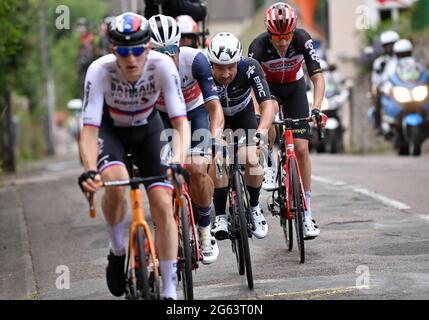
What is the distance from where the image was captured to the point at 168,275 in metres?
8.20

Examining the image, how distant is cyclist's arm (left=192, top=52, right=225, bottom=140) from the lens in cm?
1002

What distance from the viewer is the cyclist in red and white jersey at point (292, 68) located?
1143 cm

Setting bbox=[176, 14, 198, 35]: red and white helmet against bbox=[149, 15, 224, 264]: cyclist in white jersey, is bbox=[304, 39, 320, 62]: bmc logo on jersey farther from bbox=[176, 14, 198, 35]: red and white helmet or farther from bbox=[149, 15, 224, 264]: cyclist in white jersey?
bbox=[149, 15, 224, 264]: cyclist in white jersey

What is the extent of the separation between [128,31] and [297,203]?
3315 millimetres

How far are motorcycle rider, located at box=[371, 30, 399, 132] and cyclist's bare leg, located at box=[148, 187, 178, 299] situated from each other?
1651 cm

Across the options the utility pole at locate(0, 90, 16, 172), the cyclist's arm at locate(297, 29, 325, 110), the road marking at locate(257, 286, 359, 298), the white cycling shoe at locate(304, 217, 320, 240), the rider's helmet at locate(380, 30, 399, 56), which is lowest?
the utility pole at locate(0, 90, 16, 172)

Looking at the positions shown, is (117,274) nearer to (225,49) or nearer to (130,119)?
(130,119)

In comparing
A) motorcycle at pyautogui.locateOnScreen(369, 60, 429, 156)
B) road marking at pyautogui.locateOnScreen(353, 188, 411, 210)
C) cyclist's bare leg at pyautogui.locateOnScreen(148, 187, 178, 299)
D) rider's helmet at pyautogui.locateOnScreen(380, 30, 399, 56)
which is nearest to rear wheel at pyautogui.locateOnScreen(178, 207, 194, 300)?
cyclist's bare leg at pyautogui.locateOnScreen(148, 187, 178, 299)

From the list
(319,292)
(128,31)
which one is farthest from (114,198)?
(319,292)

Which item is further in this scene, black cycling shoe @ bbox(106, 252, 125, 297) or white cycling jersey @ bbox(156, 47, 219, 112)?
white cycling jersey @ bbox(156, 47, 219, 112)

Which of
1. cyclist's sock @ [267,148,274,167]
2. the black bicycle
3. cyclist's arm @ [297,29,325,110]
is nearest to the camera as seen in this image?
the black bicycle

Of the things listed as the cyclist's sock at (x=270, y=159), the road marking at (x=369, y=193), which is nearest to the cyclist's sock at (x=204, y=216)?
the cyclist's sock at (x=270, y=159)

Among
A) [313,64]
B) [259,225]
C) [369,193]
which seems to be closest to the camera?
[259,225]
